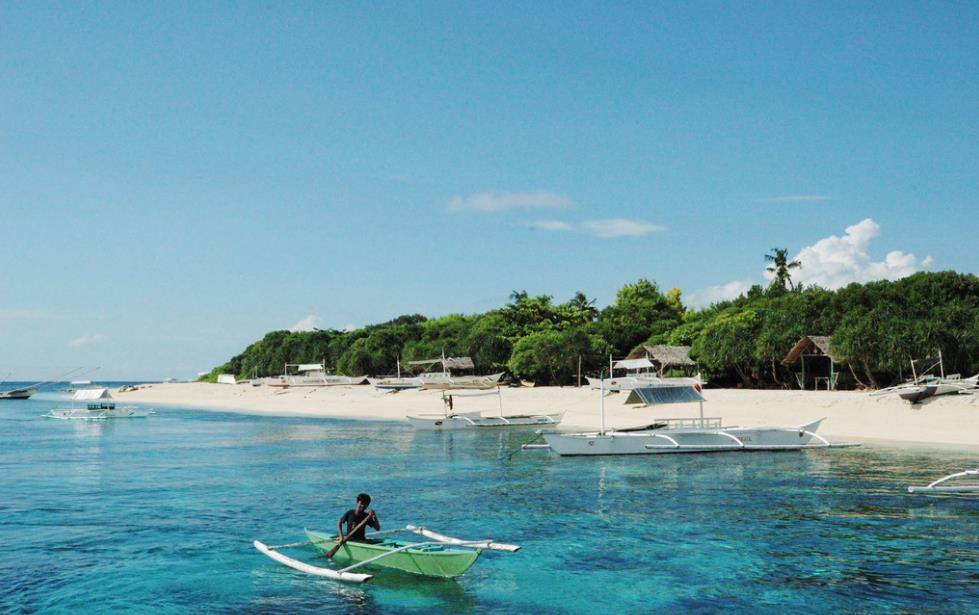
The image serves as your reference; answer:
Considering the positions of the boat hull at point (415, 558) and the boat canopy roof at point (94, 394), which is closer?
the boat hull at point (415, 558)

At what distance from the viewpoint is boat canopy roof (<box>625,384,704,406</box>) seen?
37.4 metres

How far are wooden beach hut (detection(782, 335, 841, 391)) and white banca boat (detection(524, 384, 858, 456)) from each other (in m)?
21.1

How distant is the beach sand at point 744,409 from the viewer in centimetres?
4169

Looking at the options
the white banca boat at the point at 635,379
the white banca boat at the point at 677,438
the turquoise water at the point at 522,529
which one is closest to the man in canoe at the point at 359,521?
the turquoise water at the point at 522,529

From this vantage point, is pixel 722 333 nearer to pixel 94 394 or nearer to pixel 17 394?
pixel 94 394

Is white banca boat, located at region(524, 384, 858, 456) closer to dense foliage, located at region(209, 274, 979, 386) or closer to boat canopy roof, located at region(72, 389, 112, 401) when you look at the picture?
dense foliage, located at region(209, 274, 979, 386)

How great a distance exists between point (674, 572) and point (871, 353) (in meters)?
43.5

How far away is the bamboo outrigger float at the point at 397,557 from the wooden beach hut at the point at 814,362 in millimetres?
46812

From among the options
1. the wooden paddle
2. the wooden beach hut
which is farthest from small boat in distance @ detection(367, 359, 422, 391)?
the wooden paddle

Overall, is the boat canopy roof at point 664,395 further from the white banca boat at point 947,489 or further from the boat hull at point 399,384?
the boat hull at point 399,384

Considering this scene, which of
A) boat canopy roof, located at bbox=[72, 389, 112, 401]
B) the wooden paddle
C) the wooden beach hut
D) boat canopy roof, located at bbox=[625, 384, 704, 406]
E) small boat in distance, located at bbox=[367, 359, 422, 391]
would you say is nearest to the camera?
the wooden paddle

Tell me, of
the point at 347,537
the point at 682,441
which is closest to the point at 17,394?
the point at 682,441

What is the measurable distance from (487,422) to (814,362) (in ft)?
90.4

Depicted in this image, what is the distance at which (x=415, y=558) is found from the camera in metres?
16.0
